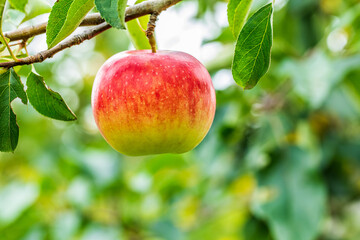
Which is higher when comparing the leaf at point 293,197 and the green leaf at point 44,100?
the leaf at point 293,197

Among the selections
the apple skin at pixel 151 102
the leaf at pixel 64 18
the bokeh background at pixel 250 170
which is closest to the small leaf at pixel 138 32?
the apple skin at pixel 151 102

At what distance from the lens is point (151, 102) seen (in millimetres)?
601

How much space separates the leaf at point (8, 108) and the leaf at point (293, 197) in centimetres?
91

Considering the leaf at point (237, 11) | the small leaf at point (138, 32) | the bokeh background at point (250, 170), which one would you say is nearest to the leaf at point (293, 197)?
the bokeh background at point (250, 170)

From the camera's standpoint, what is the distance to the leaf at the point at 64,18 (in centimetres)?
50

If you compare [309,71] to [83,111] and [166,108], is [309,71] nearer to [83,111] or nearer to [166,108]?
[166,108]

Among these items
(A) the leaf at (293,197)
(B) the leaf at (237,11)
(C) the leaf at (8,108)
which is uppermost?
(A) the leaf at (293,197)

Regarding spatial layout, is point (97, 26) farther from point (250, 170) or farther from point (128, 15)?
point (250, 170)

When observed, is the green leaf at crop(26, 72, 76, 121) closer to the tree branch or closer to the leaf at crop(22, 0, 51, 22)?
the tree branch

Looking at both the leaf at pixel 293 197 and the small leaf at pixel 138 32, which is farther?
the leaf at pixel 293 197

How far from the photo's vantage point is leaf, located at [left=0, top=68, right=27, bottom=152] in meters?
0.58

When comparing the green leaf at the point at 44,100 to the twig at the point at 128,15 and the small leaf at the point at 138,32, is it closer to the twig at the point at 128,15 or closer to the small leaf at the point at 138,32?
the twig at the point at 128,15

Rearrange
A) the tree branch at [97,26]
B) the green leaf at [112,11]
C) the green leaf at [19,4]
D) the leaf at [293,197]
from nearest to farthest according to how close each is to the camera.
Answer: the green leaf at [112,11], the tree branch at [97,26], the green leaf at [19,4], the leaf at [293,197]

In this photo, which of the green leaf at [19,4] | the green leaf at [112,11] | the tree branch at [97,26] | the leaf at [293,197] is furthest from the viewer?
the leaf at [293,197]
